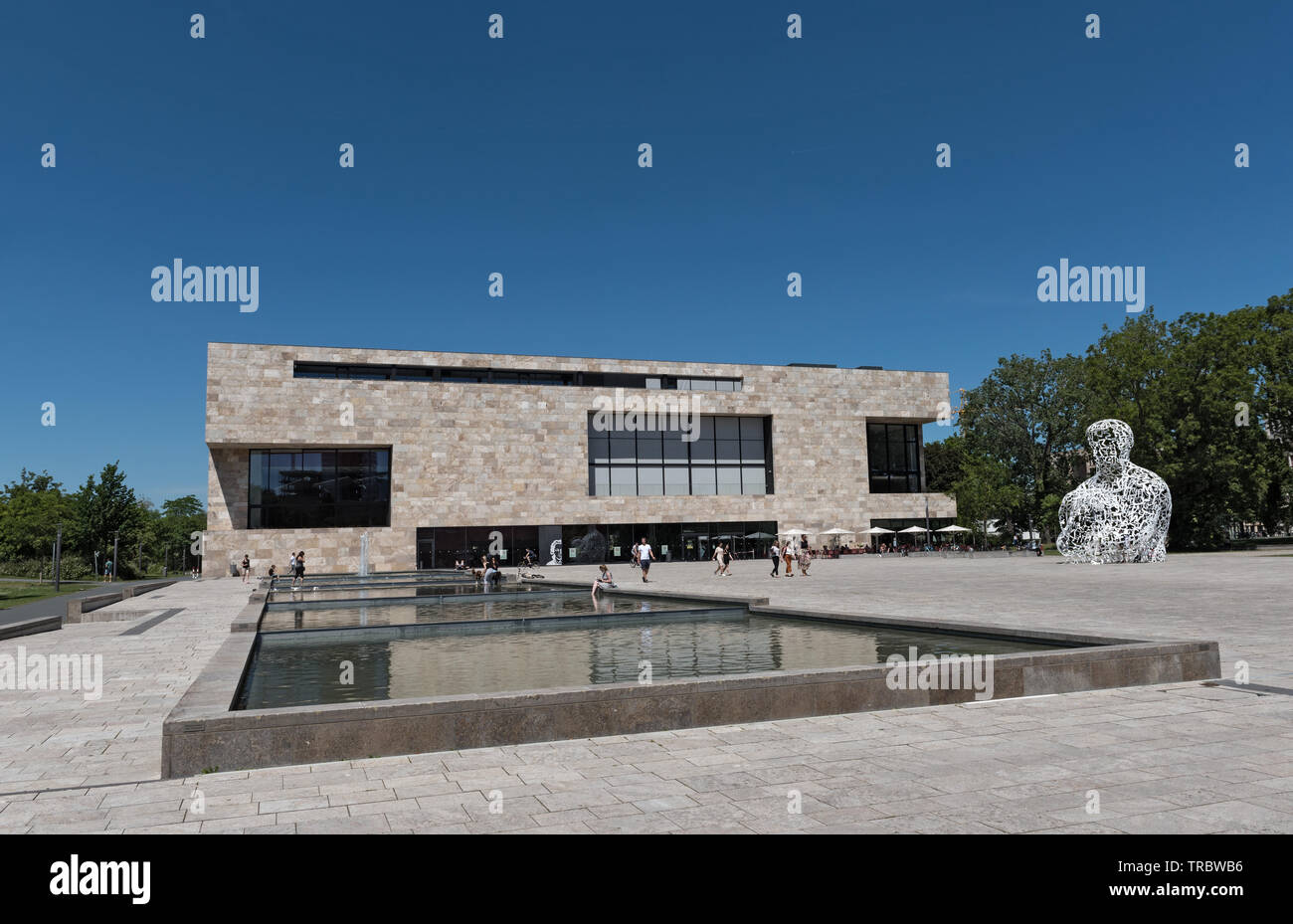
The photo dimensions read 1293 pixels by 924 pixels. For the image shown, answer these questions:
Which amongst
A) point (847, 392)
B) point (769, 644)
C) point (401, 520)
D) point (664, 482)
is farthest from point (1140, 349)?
point (769, 644)

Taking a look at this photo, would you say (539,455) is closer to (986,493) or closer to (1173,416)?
(986,493)

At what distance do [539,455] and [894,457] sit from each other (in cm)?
2605

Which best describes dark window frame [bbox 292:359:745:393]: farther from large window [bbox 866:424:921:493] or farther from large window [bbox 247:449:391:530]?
large window [bbox 866:424:921:493]

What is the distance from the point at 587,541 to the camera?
53.0 meters

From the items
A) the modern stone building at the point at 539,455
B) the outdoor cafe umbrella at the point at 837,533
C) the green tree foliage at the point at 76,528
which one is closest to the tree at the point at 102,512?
the green tree foliage at the point at 76,528

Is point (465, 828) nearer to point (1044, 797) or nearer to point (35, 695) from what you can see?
point (1044, 797)

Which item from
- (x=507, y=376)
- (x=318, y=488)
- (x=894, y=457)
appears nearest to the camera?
(x=318, y=488)

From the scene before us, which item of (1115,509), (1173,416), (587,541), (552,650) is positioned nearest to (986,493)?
(1173,416)

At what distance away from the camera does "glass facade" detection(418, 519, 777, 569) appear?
5031 centimetres

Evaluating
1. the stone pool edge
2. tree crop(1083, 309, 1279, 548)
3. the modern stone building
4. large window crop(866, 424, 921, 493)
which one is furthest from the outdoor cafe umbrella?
the stone pool edge

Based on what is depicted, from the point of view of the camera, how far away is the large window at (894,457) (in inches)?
2411

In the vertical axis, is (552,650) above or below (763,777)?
below
